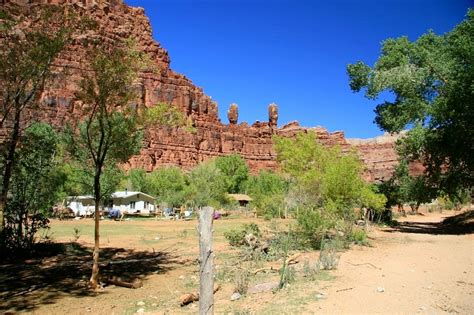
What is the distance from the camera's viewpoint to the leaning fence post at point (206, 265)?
599 cm

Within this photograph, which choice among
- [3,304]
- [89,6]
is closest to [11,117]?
[3,304]

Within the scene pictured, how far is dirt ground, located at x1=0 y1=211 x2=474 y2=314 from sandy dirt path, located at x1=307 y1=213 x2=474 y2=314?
0.7 inches

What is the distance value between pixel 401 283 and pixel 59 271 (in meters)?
10.3

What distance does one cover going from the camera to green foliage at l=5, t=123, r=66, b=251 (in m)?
15.6

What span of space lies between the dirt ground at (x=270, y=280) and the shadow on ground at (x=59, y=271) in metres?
0.02

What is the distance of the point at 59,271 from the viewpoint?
13.1 meters

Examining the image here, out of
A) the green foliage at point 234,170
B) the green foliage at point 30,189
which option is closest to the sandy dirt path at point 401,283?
the green foliage at point 30,189

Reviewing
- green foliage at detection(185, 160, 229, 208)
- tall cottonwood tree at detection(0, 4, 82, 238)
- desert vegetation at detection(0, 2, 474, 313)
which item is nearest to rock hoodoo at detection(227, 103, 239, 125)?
green foliage at detection(185, 160, 229, 208)

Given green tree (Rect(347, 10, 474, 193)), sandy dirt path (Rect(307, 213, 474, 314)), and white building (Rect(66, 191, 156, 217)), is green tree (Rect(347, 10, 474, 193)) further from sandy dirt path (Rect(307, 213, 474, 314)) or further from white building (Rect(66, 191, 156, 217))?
white building (Rect(66, 191, 156, 217))

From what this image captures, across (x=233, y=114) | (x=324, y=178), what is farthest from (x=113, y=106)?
(x=233, y=114)

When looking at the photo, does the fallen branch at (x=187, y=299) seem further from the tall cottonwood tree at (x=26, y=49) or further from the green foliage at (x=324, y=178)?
the green foliage at (x=324, y=178)

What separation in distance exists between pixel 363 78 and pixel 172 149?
83.6 m

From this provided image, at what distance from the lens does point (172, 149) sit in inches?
4122

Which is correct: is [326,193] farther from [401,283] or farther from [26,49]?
[26,49]
